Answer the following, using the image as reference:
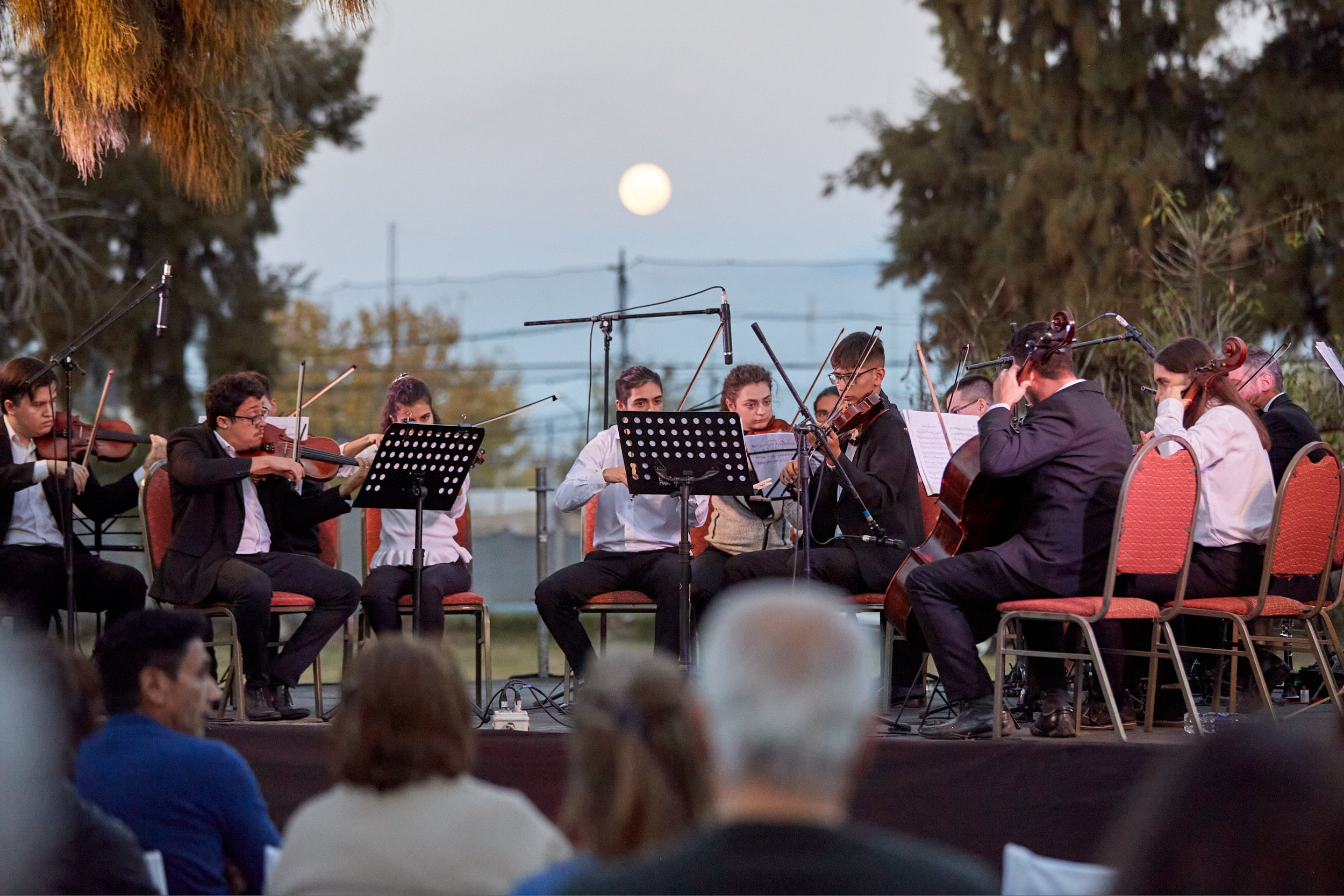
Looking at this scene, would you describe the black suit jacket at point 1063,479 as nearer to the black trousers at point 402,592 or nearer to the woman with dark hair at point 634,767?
the black trousers at point 402,592

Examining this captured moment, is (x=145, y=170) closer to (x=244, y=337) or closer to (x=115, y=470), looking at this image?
(x=244, y=337)

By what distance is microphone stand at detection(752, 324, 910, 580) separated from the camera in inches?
180

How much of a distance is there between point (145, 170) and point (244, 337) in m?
1.67

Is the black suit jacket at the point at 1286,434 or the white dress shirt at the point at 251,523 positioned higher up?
the black suit jacket at the point at 1286,434

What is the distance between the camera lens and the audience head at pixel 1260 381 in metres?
5.59

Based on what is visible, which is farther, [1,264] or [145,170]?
[145,170]

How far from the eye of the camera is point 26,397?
5.18 meters

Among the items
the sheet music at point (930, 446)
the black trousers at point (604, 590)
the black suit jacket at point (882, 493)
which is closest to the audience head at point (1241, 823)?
the sheet music at point (930, 446)

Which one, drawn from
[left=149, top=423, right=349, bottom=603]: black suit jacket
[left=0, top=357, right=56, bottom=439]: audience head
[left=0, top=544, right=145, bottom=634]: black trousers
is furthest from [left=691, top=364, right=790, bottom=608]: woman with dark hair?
[left=0, top=357, right=56, bottom=439]: audience head

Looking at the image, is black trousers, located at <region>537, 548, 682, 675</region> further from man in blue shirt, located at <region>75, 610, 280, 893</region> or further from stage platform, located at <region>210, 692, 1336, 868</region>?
man in blue shirt, located at <region>75, 610, 280, 893</region>

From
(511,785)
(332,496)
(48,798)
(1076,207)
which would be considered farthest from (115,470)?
(48,798)

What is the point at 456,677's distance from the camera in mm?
2123

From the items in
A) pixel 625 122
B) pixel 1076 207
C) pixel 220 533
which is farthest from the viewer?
pixel 625 122

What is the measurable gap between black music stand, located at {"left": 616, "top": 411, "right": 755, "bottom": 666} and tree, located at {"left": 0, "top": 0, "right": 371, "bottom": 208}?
5.16ft
